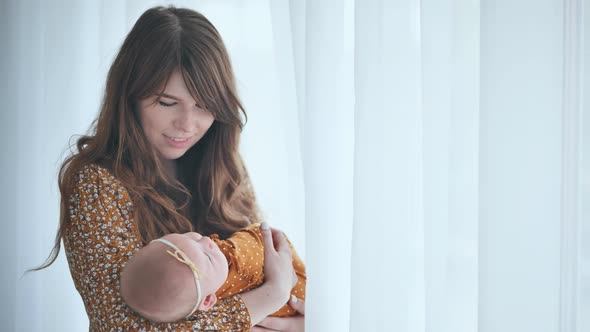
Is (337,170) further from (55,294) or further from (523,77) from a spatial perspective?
(55,294)

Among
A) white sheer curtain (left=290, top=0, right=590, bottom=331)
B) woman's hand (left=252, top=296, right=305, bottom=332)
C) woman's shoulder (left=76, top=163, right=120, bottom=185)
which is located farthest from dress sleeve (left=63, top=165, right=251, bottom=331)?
white sheer curtain (left=290, top=0, right=590, bottom=331)

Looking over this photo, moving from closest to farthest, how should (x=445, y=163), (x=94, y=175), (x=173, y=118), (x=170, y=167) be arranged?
1. (x=445, y=163)
2. (x=94, y=175)
3. (x=173, y=118)
4. (x=170, y=167)

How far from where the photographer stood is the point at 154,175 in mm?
1479

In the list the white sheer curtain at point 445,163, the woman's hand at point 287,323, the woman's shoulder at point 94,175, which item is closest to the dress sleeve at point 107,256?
the woman's shoulder at point 94,175

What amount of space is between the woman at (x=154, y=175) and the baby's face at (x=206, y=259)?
8 cm

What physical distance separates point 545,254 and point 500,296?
0.10 m

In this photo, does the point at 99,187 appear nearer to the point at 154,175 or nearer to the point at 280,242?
the point at 154,175

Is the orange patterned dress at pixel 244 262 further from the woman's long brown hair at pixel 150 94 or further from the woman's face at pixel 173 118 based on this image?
the woman's face at pixel 173 118

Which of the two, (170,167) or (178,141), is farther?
(170,167)

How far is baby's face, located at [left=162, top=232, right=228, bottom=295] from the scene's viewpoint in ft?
3.90

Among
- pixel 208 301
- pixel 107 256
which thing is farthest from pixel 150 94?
pixel 208 301

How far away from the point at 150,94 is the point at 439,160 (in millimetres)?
725

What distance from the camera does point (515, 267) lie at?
0.93m

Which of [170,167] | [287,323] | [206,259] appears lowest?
[287,323]
